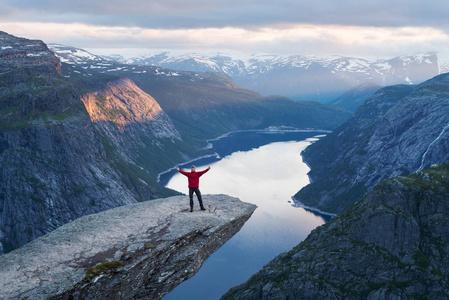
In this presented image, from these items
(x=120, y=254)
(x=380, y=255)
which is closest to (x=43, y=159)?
(x=380, y=255)

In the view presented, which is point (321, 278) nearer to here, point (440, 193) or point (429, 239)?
point (429, 239)

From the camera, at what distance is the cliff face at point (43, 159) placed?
14375 cm

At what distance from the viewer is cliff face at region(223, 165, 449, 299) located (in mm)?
86062

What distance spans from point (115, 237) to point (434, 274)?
7479cm

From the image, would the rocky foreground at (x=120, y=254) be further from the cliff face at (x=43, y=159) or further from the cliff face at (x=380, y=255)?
the cliff face at (x=43, y=159)

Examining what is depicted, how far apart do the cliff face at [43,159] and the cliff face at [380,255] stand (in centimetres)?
8278

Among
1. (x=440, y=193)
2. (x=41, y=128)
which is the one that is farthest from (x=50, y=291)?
(x=41, y=128)

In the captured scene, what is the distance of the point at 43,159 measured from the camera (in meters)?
159

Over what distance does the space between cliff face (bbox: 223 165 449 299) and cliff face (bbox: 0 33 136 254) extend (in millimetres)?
82780

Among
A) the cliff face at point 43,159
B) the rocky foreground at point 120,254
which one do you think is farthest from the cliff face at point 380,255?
the cliff face at point 43,159

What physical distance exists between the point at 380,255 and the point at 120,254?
2871 inches

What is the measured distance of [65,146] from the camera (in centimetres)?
17012

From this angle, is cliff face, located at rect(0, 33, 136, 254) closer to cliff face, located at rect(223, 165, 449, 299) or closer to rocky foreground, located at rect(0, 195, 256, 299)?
cliff face, located at rect(223, 165, 449, 299)

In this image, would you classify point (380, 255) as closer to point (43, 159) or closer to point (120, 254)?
point (120, 254)
